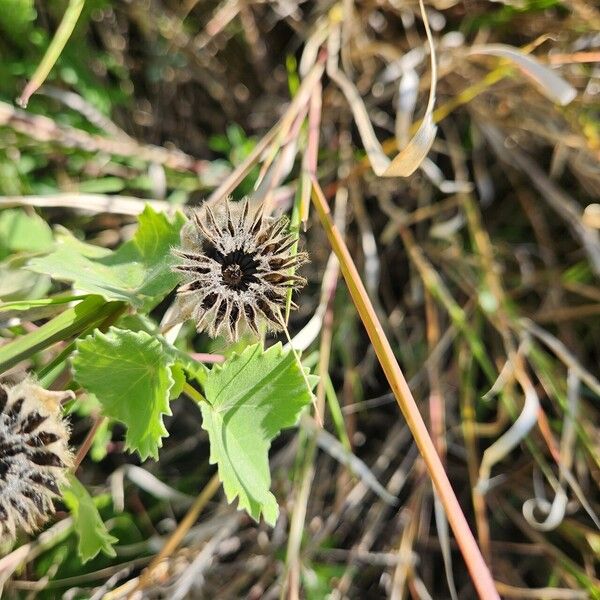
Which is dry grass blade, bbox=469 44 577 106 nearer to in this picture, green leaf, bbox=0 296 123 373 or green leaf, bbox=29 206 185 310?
green leaf, bbox=29 206 185 310

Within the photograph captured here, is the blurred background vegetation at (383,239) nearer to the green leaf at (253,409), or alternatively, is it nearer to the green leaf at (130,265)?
the green leaf at (130,265)

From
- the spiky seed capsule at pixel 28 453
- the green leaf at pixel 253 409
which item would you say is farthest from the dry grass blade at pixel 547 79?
the spiky seed capsule at pixel 28 453

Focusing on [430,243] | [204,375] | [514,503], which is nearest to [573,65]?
[430,243]

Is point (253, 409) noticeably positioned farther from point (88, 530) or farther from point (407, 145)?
point (407, 145)

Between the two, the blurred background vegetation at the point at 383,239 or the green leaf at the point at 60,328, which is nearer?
the green leaf at the point at 60,328

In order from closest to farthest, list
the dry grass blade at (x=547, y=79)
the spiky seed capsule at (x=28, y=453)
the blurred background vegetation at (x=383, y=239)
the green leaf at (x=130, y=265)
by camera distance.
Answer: the spiky seed capsule at (x=28, y=453), the green leaf at (x=130, y=265), the dry grass blade at (x=547, y=79), the blurred background vegetation at (x=383, y=239)

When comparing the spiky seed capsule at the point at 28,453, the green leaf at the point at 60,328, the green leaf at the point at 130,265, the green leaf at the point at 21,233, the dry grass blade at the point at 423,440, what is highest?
the green leaf at the point at 21,233
